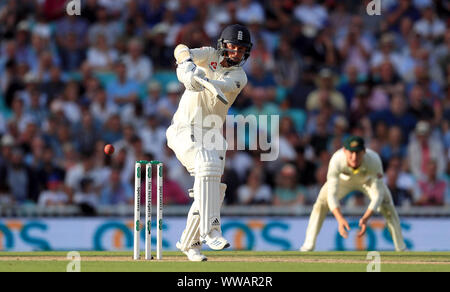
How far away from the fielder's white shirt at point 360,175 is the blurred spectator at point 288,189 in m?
2.37

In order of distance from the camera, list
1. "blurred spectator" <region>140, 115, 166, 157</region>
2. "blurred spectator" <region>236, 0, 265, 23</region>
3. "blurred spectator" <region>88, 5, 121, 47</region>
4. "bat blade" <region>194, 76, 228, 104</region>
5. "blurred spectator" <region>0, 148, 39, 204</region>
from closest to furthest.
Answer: "bat blade" <region>194, 76, 228, 104</region> < "blurred spectator" <region>0, 148, 39, 204</region> < "blurred spectator" <region>140, 115, 166, 157</region> < "blurred spectator" <region>88, 5, 121, 47</region> < "blurred spectator" <region>236, 0, 265, 23</region>

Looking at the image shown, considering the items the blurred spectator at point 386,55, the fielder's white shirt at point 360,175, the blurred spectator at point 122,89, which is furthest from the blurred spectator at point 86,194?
the blurred spectator at point 386,55

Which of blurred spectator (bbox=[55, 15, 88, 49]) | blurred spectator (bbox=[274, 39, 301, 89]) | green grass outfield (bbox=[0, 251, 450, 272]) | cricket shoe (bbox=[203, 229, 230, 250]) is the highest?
blurred spectator (bbox=[55, 15, 88, 49])

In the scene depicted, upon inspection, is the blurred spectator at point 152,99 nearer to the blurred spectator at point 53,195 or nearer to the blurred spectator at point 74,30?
the blurred spectator at point 74,30

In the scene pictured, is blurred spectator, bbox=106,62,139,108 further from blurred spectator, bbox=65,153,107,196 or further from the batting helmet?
the batting helmet

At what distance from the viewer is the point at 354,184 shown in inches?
442

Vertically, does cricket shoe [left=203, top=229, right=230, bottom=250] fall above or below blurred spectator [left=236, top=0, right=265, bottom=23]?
below

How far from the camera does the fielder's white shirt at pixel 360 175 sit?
426 inches

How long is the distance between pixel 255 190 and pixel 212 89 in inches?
213

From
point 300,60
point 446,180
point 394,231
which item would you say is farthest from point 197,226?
point 300,60

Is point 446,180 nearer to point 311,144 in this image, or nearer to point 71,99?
point 311,144

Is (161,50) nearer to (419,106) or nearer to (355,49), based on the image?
(355,49)

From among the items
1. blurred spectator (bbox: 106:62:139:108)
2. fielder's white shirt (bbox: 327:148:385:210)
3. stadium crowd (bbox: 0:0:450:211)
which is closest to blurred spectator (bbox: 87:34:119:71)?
stadium crowd (bbox: 0:0:450:211)

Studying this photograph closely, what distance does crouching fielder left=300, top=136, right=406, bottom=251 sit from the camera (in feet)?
35.2
